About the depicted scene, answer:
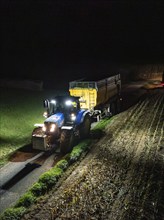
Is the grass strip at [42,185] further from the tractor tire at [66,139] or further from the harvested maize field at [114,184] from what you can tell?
the tractor tire at [66,139]

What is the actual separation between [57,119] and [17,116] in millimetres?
7883

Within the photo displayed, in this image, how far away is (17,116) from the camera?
2094cm

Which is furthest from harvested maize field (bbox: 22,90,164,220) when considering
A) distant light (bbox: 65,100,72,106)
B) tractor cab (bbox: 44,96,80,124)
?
distant light (bbox: 65,100,72,106)

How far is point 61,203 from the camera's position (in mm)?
9258

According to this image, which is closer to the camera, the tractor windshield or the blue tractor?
the blue tractor

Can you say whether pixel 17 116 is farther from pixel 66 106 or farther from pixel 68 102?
pixel 68 102

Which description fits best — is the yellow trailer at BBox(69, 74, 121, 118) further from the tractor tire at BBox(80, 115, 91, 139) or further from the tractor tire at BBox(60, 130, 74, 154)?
the tractor tire at BBox(60, 130, 74, 154)

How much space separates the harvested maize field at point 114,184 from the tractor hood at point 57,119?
2553mm

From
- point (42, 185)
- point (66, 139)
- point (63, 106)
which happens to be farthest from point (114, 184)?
point (63, 106)

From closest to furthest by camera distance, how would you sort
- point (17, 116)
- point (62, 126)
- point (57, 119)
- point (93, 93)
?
1. point (57, 119)
2. point (62, 126)
3. point (93, 93)
4. point (17, 116)

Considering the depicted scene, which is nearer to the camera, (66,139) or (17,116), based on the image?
(66,139)

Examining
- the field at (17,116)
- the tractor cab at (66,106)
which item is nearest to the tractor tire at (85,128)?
the tractor cab at (66,106)

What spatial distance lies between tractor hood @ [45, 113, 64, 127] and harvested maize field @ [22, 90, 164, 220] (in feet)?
8.38

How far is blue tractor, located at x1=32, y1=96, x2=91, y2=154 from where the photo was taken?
13789 millimetres
